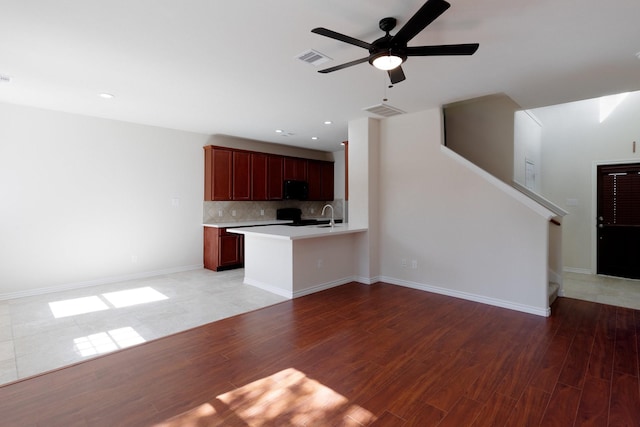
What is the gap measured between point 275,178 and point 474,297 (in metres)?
4.49

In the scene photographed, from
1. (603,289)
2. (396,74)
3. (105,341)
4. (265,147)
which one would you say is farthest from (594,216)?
(105,341)

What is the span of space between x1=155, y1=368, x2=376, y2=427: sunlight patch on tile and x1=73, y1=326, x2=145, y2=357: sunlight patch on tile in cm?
134

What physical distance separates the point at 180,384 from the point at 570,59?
427cm

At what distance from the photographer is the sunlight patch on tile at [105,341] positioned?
2.75 m

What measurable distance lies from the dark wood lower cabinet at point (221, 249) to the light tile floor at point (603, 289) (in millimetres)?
5296

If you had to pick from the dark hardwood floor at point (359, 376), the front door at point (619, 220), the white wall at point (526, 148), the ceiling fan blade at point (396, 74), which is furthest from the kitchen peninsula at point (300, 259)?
the front door at point (619, 220)

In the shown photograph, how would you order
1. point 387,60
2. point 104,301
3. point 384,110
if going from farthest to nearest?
point 384,110 < point 104,301 < point 387,60

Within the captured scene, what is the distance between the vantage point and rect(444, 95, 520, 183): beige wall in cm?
459

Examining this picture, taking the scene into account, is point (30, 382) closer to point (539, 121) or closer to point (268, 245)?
point (268, 245)

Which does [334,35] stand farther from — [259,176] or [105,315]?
[259,176]

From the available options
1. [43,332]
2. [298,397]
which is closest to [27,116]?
[43,332]

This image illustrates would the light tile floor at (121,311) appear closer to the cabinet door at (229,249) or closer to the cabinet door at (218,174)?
the cabinet door at (229,249)

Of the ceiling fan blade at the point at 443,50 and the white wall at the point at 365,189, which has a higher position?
the ceiling fan blade at the point at 443,50

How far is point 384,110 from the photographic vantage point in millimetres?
4398
